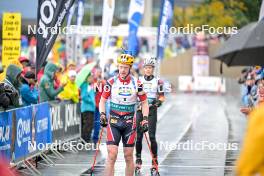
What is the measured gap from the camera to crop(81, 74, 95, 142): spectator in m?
19.9

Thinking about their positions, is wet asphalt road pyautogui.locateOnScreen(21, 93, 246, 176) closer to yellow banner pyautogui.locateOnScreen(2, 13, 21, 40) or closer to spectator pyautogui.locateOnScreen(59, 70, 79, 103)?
spectator pyautogui.locateOnScreen(59, 70, 79, 103)

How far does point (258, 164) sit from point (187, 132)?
18214 millimetres

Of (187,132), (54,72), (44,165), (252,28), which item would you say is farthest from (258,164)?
(187,132)

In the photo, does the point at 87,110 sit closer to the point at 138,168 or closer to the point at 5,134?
the point at 138,168

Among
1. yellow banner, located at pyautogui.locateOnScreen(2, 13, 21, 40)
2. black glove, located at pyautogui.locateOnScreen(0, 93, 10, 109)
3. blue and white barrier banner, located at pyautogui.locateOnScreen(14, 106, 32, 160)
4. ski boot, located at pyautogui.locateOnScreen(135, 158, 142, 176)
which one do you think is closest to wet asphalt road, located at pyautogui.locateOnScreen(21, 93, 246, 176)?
ski boot, located at pyautogui.locateOnScreen(135, 158, 142, 176)

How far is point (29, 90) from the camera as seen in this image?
16.5m

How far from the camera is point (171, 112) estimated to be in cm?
3278

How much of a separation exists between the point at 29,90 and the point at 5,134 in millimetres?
3246

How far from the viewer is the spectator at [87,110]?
19.9m

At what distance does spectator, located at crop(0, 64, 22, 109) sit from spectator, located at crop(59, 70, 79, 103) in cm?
382

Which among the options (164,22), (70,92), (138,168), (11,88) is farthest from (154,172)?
(164,22)

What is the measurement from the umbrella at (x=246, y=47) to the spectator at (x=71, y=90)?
908 cm

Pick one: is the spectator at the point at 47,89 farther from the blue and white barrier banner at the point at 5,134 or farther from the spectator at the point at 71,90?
the blue and white barrier banner at the point at 5,134

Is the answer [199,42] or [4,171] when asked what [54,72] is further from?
[199,42]
